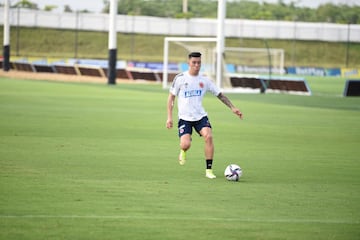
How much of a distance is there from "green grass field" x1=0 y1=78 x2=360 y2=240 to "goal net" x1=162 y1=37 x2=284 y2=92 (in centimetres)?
2012

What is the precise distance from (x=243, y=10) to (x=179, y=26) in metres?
35.4

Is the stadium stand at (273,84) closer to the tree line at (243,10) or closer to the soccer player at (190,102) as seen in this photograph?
the soccer player at (190,102)

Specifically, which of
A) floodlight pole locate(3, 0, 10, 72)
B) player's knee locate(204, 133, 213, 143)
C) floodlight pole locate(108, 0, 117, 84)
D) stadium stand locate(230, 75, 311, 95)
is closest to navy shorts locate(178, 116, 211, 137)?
player's knee locate(204, 133, 213, 143)

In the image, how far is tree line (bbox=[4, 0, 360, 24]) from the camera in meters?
111

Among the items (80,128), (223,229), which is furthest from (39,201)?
(80,128)

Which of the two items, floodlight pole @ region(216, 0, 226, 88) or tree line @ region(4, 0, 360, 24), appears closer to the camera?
floodlight pole @ region(216, 0, 226, 88)

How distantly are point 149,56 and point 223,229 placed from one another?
8075cm

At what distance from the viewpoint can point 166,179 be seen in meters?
14.4

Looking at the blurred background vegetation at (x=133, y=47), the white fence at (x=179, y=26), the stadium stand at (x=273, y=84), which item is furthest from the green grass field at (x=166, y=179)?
the blurred background vegetation at (x=133, y=47)

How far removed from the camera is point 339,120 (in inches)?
1153

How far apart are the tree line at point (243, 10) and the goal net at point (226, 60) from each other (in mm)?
25830

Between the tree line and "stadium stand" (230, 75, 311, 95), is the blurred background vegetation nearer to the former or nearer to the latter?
the tree line

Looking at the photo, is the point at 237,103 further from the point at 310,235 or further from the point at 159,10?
the point at 159,10

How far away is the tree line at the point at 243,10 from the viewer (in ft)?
365
